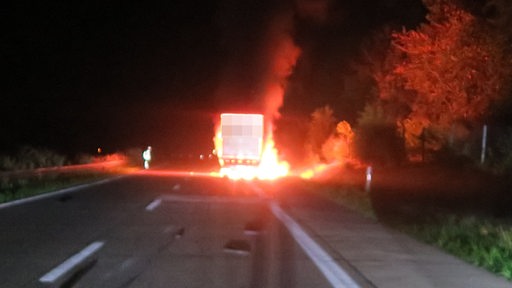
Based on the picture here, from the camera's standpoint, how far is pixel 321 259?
13.0 meters

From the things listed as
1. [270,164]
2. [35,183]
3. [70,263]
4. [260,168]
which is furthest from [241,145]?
[70,263]

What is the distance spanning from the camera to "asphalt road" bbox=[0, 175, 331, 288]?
10898 millimetres

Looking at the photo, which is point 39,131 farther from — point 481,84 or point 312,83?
point 481,84

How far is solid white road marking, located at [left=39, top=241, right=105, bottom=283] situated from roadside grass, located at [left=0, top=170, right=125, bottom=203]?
10.00 meters

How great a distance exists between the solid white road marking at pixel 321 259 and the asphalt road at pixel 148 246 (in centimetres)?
17

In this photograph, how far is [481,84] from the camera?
1094 inches

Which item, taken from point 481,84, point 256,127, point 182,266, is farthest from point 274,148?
point 182,266

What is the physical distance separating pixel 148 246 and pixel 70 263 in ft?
7.65

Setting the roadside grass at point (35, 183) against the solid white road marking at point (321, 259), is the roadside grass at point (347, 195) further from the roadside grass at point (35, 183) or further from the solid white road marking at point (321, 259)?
the roadside grass at point (35, 183)

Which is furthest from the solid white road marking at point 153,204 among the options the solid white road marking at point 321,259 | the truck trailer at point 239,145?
the truck trailer at point 239,145

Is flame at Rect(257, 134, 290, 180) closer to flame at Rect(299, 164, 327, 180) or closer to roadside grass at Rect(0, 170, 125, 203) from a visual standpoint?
flame at Rect(299, 164, 327, 180)

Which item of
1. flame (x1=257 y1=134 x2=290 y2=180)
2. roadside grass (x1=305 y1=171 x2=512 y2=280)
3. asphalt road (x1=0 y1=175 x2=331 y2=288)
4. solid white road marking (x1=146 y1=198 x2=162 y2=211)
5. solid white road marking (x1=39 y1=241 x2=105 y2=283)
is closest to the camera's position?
solid white road marking (x1=39 y1=241 x2=105 y2=283)

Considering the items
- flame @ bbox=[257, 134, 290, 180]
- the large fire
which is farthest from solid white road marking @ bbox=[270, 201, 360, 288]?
flame @ bbox=[257, 134, 290, 180]

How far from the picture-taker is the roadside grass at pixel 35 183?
25327 mm
